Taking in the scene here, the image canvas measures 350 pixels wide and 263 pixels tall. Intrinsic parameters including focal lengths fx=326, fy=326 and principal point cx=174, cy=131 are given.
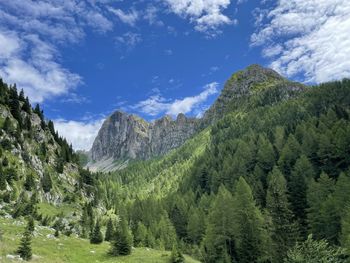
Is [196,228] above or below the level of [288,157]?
below

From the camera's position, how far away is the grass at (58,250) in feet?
131

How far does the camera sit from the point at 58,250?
45.9m

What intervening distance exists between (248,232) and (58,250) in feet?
129

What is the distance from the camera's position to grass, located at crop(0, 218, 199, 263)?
39.8 meters

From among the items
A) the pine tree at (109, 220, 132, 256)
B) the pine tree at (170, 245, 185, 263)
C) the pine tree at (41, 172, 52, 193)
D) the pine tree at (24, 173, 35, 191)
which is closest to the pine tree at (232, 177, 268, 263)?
the pine tree at (170, 245, 185, 263)

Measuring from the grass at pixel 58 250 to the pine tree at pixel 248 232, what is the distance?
70.9 feet

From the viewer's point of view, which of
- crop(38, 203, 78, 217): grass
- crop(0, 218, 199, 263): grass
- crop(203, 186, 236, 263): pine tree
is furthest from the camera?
crop(38, 203, 78, 217): grass

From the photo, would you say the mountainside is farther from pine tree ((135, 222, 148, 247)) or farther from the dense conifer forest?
pine tree ((135, 222, 148, 247))

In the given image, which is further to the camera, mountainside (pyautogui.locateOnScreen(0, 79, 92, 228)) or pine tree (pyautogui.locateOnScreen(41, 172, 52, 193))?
pine tree (pyautogui.locateOnScreen(41, 172, 52, 193))

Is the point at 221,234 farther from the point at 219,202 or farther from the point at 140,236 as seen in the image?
the point at 140,236

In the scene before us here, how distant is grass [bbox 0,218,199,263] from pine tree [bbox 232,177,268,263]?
21.6 m

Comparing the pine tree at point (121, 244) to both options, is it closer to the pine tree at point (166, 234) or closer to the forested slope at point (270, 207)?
the forested slope at point (270, 207)

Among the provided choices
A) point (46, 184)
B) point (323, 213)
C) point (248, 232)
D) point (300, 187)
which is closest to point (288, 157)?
point (300, 187)

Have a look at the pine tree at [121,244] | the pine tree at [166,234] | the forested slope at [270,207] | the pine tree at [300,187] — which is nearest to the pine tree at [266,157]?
the forested slope at [270,207]
